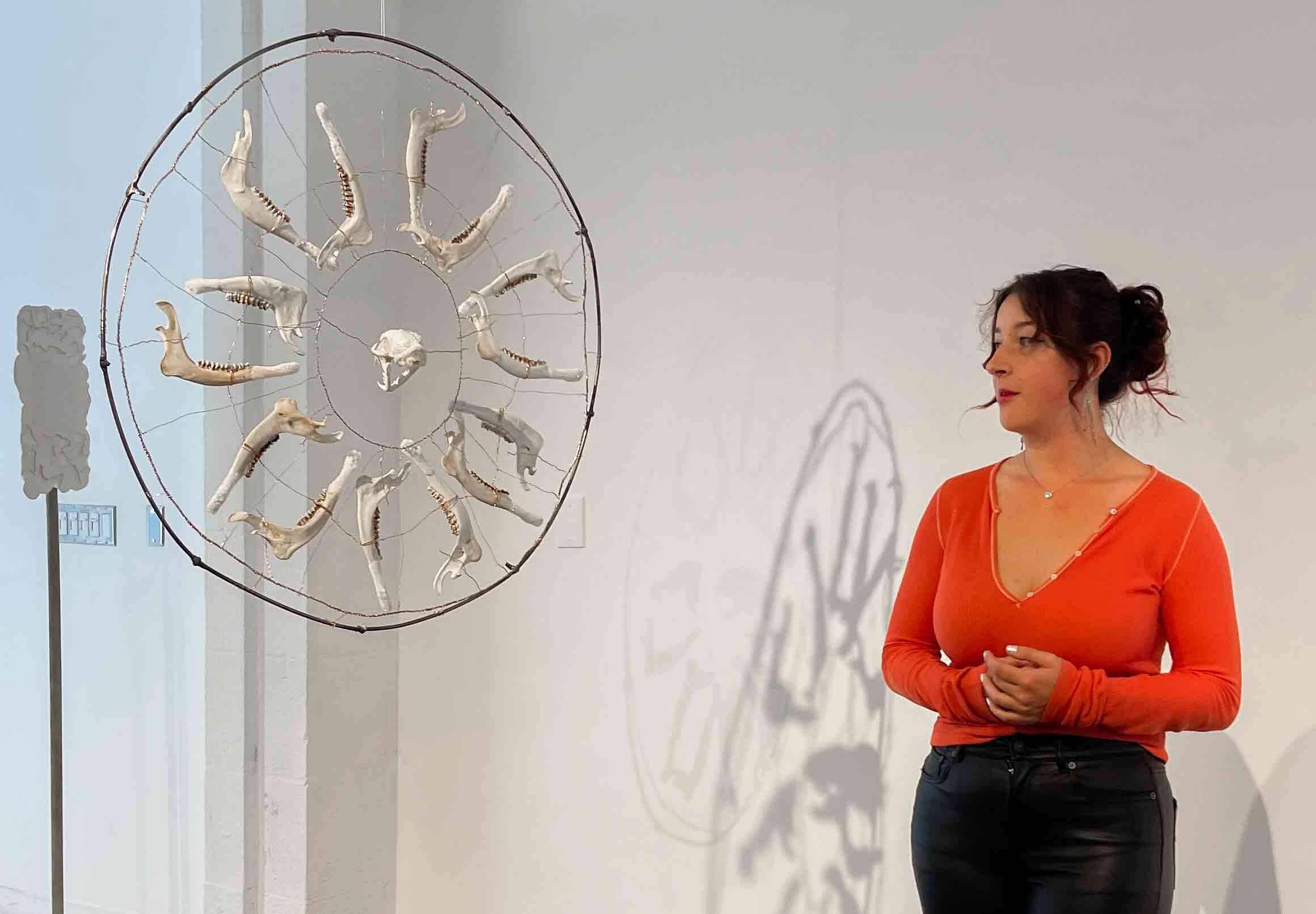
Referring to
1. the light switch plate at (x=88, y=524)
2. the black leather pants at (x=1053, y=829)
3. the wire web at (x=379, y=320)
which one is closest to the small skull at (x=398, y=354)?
the wire web at (x=379, y=320)

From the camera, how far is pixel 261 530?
151cm

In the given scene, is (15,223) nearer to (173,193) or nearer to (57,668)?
(173,193)

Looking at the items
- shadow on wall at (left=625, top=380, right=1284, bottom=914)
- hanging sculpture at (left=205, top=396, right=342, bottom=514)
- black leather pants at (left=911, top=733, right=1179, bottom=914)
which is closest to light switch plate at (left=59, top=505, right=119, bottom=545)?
shadow on wall at (left=625, top=380, right=1284, bottom=914)

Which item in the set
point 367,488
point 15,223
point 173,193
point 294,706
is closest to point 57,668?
point 294,706

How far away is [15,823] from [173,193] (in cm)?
152

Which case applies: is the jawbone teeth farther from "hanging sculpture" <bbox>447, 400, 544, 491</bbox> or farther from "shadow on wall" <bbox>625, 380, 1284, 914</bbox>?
"shadow on wall" <bbox>625, 380, 1284, 914</bbox>

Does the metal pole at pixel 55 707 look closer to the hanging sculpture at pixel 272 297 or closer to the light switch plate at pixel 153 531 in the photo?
the hanging sculpture at pixel 272 297

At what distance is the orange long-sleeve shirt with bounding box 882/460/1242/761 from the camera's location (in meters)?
1.35

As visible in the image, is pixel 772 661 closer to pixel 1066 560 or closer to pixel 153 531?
pixel 1066 560

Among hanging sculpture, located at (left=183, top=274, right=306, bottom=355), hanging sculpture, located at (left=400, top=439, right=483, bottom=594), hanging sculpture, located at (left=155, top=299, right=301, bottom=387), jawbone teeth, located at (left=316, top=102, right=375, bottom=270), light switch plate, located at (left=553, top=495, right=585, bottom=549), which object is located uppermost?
jawbone teeth, located at (left=316, top=102, right=375, bottom=270)

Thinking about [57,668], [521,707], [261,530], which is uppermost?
[261,530]

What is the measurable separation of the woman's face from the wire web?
871 millimetres

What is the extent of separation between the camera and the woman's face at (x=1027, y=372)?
4.87ft

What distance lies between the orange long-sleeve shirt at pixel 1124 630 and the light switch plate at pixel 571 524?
995 mm
